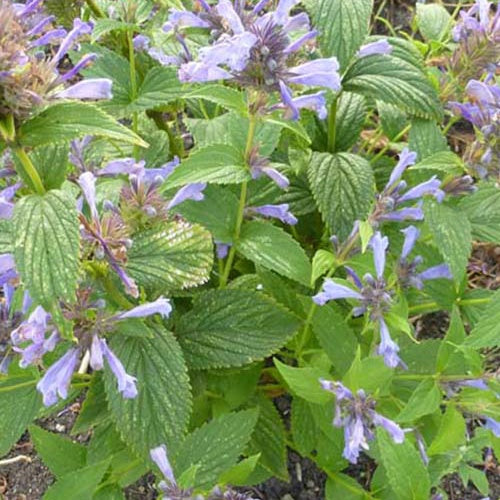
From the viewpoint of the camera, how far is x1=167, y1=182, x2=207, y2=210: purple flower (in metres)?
1.86

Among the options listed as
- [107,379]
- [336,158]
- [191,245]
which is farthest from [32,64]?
[336,158]

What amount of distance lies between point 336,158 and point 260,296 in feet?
1.80

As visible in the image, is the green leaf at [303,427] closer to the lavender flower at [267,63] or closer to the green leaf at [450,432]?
the green leaf at [450,432]

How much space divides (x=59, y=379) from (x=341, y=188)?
1.02 metres

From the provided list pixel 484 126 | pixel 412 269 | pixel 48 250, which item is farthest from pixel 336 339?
pixel 48 250

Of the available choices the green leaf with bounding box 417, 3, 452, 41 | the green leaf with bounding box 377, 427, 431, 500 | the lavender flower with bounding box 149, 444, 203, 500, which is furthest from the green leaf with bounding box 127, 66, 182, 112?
the green leaf with bounding box 377, 427, 431, 500

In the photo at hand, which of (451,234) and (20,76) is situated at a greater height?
(20,76)

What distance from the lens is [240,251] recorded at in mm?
1978

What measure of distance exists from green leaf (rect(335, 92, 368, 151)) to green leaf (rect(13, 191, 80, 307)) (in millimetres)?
1338

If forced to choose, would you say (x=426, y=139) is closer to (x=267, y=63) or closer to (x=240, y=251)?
(x=240, y=251)

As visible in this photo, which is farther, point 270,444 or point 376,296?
point 270,444

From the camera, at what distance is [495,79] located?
2469 millimetres

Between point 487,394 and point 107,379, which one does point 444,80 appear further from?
point 107,379

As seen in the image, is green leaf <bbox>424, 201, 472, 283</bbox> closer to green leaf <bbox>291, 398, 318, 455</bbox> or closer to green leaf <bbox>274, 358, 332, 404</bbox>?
green leaf <bbox>274, 358, 332, 404</bbox>
